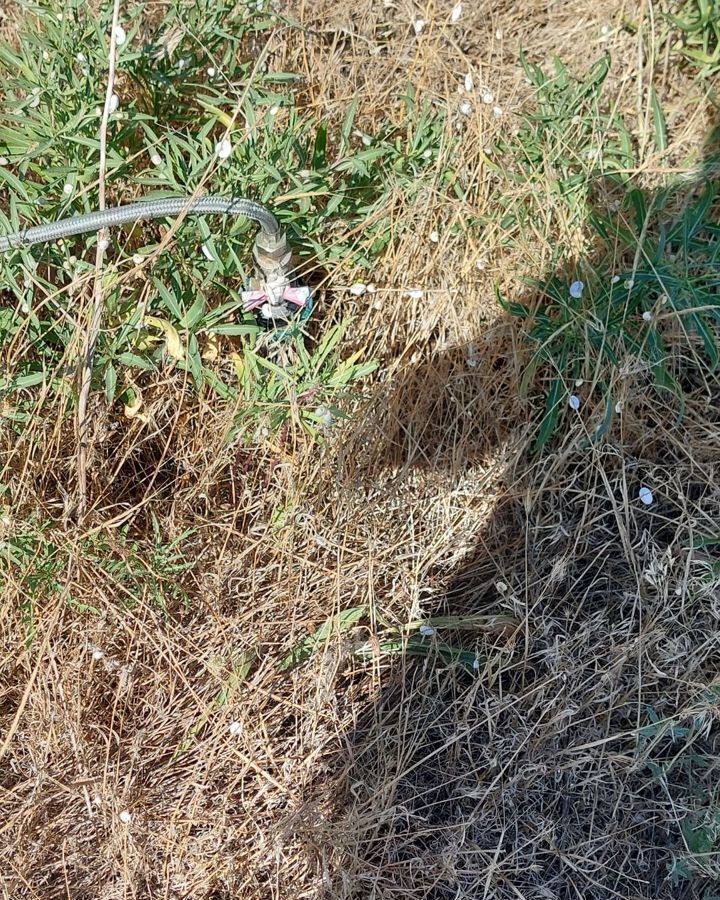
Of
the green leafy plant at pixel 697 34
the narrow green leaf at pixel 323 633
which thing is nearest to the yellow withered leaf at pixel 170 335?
the narrow green leaf at pixel 323 633

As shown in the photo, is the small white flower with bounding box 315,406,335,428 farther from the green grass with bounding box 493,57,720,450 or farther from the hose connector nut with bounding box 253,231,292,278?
the green grass with bounding box 493,57,720,450

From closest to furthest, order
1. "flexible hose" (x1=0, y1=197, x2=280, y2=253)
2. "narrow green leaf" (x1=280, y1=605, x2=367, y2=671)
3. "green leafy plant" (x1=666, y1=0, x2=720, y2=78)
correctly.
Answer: "flexible hose" (x1=0, y1=197, x2=280, y2=253) → "green leafy plant" (x1=666, y1=0, x2=720, y2=78) → "narrow green leaf" (x1=280, y1=605, x2=367, y2=671)

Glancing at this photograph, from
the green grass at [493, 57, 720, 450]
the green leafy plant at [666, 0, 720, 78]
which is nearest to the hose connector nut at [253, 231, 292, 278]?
the green grass at [493, 57, 720, 450]

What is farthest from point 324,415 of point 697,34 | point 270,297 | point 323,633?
point 697,34

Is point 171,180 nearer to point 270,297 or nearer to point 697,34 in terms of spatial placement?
point 270,297

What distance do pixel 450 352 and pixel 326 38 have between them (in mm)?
776

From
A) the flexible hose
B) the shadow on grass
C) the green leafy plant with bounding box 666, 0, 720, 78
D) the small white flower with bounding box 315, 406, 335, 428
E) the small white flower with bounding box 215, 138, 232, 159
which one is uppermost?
the green leafy plant with bounding box 666, 0, 720, 78

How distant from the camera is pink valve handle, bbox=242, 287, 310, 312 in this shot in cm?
152

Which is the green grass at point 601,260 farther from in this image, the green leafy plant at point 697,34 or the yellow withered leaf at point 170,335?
the yellow withered leaf at point 170,335

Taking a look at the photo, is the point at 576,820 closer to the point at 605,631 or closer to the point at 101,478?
the point at 605,631

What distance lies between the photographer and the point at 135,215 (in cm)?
139

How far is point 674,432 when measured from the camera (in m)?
1.57

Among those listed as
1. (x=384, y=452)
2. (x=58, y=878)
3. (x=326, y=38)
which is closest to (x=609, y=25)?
(x=326, y=38)

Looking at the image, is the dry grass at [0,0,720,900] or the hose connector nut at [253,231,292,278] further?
the dry grass at [0,0,720,900]
